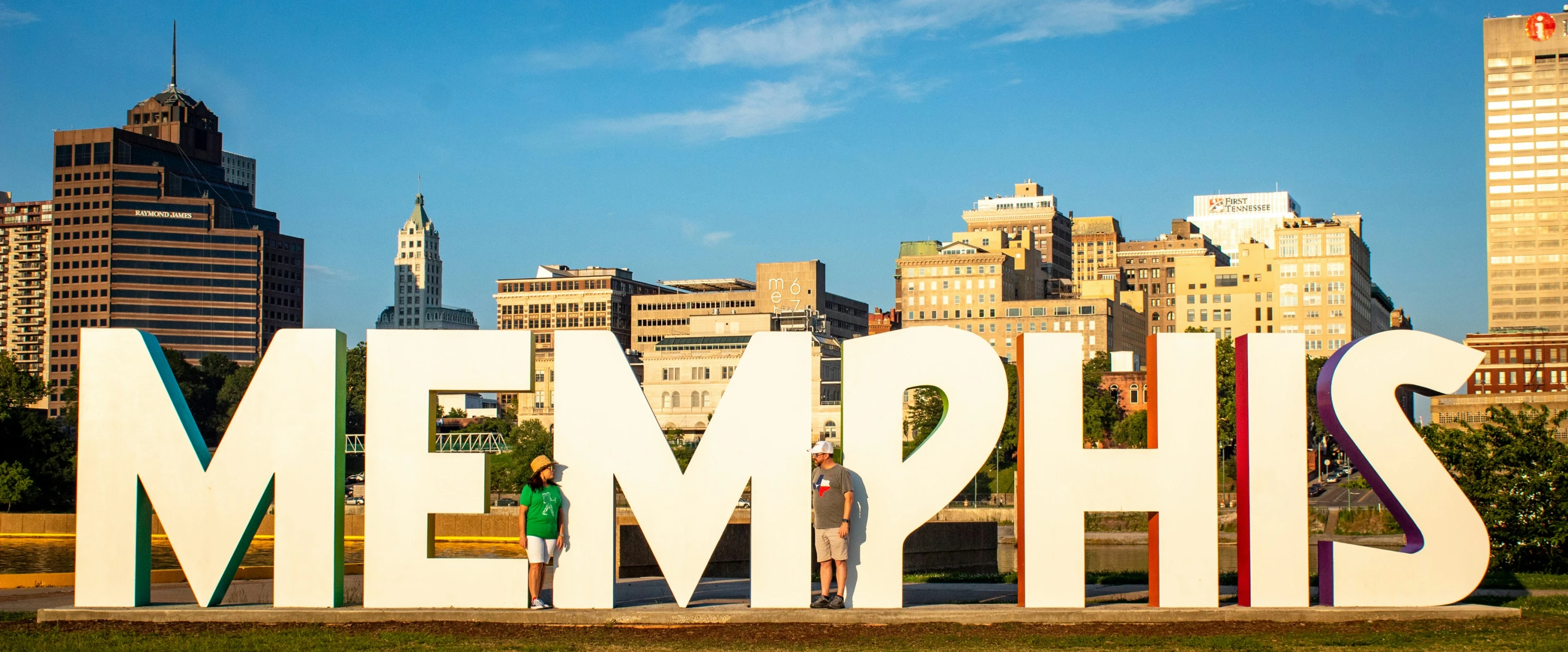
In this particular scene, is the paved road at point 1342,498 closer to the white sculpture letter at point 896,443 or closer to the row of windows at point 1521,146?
the white sculpture letter at point 896,443

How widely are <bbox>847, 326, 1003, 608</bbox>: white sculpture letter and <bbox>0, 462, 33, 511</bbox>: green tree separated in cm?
5972

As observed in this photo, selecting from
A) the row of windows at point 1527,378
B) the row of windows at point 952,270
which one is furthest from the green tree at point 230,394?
the row of windows at point 1527,378

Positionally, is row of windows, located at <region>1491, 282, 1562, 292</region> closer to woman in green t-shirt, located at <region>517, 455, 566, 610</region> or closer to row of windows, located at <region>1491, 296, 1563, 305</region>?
row of windows, located at <region>1491, 296, 1563, 305</region>

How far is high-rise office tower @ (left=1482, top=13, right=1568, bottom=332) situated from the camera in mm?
187875

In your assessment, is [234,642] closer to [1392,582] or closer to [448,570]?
[448,570]

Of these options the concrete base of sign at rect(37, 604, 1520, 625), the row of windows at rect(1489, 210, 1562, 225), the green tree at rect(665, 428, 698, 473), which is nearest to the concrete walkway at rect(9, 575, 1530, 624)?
the concrete base of sign at rect(37, 604, 1520, 625)

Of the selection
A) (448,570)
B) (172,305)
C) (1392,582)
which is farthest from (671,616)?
(172,305)

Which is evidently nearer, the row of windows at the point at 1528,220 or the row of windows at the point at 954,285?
the row of windows at the point at 954,285

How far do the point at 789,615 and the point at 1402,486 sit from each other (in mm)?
7892

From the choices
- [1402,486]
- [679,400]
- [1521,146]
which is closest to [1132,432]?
[679,400]

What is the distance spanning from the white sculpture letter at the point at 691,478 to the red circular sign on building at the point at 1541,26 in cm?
19755

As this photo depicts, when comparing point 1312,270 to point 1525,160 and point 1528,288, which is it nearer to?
point 1528,288

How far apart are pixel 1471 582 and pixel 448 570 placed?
12.9 meters

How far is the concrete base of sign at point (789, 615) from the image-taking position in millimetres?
17969
